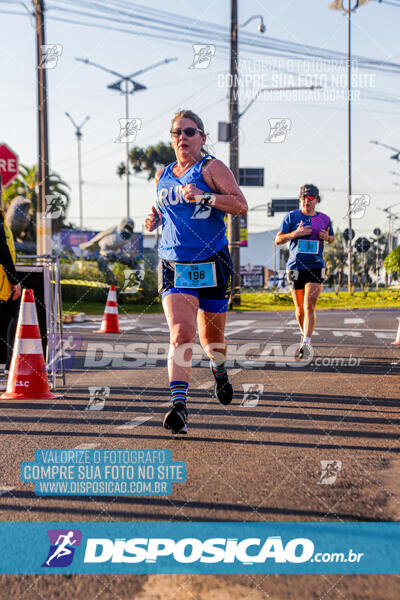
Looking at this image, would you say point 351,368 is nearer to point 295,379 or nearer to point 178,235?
point 295,379

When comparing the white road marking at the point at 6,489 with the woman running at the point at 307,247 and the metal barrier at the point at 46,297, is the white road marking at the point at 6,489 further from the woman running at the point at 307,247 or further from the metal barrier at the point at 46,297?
the woman running at the point at 307,247

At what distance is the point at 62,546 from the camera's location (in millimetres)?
2764

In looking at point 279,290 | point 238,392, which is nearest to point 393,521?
point 238,392

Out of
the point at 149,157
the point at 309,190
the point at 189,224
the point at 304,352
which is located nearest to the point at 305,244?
the point at 309,190

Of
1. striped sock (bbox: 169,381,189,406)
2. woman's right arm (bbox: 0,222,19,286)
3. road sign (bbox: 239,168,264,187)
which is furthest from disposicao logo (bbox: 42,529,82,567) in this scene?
road sign (bbox: 239,168,264,187)

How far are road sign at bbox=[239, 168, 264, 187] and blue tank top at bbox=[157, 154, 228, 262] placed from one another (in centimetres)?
2115

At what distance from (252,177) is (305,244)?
1685cm

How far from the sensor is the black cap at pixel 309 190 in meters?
9.31

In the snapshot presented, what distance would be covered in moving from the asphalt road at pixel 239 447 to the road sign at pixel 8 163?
22.2ft

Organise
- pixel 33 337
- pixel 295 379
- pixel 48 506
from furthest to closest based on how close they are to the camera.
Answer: pixel 295 379 < pixel 33 337 < pixel 48 506

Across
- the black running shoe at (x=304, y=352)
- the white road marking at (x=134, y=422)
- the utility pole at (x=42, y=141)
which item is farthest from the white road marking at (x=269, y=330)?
the white road marking at (x=134, y=422)

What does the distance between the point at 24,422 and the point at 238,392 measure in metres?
2.10

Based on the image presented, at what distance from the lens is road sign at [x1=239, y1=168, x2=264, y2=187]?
2584 centimetres

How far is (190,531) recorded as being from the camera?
287cm
